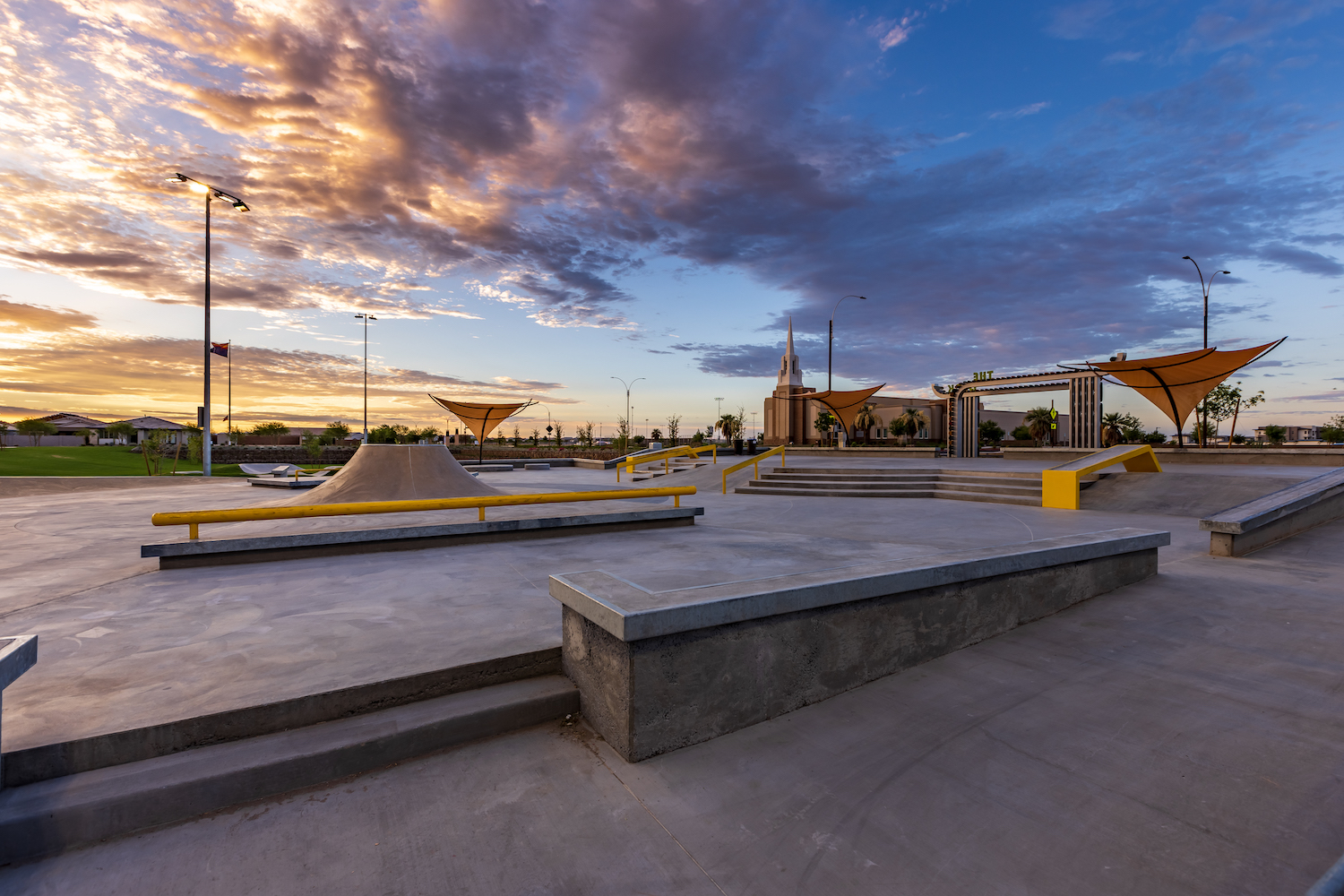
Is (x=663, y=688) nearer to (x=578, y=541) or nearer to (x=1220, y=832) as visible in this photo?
(x=1220, y=832)

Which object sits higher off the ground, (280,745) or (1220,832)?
(280,745)

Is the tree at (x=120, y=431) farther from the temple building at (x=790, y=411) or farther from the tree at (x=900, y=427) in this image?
the tree at (x=900, y=427)

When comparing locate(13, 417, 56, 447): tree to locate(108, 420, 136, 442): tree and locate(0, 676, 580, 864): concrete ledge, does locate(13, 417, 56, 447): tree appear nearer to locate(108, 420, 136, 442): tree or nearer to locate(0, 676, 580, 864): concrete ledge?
locate(108, 420, 136, 442): tree

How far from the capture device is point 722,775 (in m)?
2.83

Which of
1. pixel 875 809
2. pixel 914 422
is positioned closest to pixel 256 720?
pixel 875 809

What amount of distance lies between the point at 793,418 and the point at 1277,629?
6300cm

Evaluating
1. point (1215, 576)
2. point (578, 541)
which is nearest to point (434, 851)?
point (578, 541)

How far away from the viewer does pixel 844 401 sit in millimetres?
40031

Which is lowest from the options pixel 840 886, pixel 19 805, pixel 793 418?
pixel 840 886

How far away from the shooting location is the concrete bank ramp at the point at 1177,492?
35.7 ft

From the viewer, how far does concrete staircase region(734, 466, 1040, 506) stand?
13594 millimetres

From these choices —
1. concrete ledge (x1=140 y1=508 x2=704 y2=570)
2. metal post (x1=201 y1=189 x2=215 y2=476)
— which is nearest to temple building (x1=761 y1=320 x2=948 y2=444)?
metal post (x1=201 y1=189 x2=215 y2=476)

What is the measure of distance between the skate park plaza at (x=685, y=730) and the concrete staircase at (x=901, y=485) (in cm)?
802

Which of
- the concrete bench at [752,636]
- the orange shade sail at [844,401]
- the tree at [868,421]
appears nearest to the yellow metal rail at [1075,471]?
the concrete bench at [752,636]
